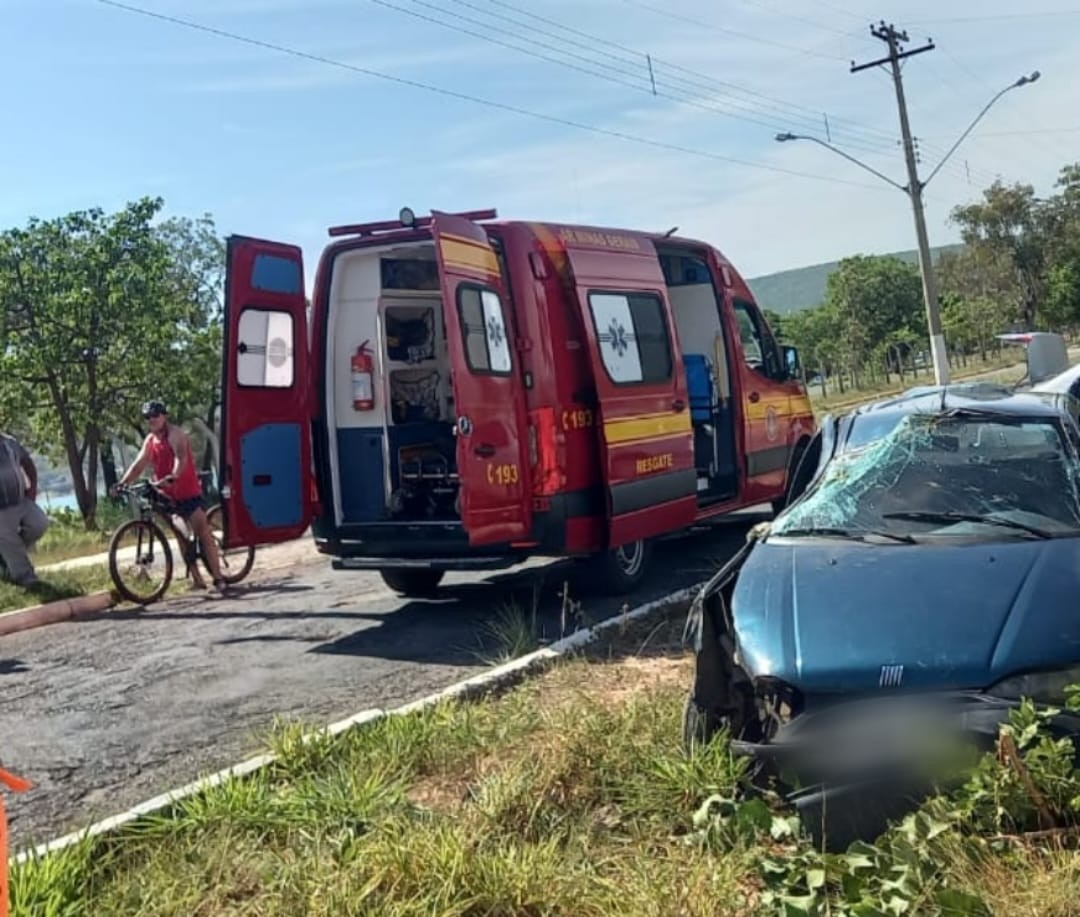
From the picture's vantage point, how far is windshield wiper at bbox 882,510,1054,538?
4.68 metres

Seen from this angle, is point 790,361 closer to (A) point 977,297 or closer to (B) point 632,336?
(B) point 632,336

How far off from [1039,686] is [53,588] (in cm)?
857

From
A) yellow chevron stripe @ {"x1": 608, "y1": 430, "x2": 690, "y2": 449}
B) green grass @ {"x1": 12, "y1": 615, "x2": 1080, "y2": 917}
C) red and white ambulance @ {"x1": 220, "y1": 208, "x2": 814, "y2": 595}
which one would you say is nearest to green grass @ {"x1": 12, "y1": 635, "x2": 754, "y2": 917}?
green grass @ {"x1": 12, "y1": 615, "x2": 1080, "y2": 917}

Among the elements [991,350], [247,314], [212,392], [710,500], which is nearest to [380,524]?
[247,314]

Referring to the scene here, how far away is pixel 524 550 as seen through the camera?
7500mm

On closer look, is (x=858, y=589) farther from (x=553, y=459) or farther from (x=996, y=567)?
(x=553, y=459)

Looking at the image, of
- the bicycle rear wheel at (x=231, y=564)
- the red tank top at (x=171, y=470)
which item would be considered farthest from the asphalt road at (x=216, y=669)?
the red tank top at (x=171, y=470)

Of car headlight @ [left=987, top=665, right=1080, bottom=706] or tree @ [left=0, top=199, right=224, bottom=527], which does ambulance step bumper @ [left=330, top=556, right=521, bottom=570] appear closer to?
car headlight @ [left=987, top=665, right=1080, bottom=706]

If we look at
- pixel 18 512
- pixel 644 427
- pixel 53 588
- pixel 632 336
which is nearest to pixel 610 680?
pixel 644 427

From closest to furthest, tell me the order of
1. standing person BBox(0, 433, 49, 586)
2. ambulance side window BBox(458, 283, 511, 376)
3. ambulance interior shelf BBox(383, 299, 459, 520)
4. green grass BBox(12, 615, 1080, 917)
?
1. green grass BBox(12, 615, 1080, 917)
2. ambulance side window BBox(458, 283, 511, 376)
3. ambulance interior shelf BBox(383, 299, 459, 520)
4. standing person BBox(0, 433, 49, 586)

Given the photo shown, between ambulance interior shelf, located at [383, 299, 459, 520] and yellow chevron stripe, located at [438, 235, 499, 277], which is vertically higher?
yellow chevron stripe, located at [438, 235, 499, 277]

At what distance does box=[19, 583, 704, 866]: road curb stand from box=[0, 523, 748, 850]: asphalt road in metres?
0.25

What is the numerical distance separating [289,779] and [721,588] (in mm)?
1919

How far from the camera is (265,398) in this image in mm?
7918
